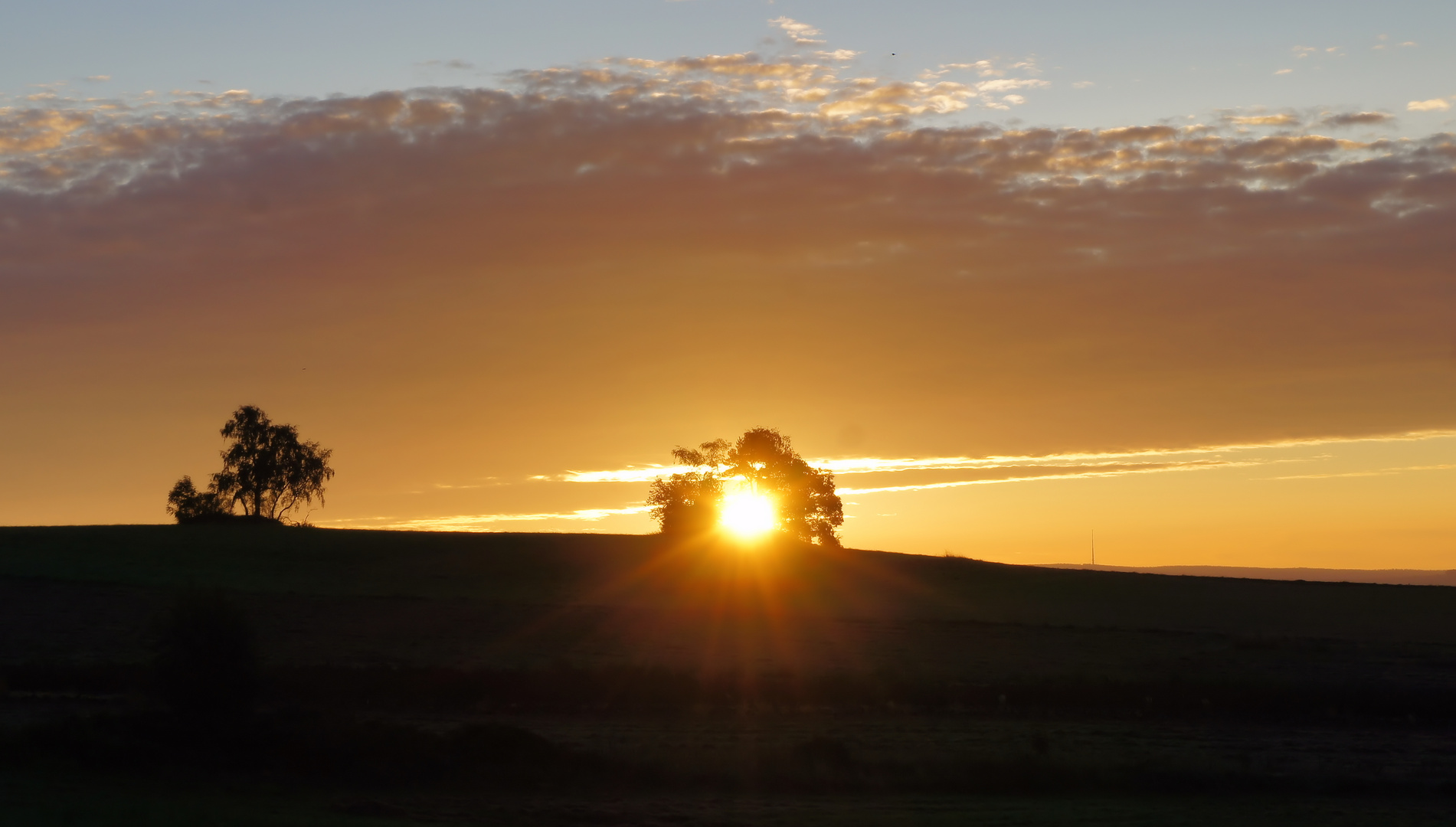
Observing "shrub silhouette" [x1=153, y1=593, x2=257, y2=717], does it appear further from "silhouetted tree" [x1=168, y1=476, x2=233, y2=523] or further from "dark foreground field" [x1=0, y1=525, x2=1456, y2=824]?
"silhouetted tree" [x1=168, y1=476, x2=233, y2=523]

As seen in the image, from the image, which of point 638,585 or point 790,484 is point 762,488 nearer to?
point 790,484

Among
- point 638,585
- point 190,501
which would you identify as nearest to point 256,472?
point 190,501

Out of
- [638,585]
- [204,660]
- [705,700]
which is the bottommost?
[705,700]

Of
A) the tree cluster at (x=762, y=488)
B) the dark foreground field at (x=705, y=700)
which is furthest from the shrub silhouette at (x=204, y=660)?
the tree cluster at (x=762, y=488)

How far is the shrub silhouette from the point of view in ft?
88.6

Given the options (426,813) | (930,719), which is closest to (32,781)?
(426,813)

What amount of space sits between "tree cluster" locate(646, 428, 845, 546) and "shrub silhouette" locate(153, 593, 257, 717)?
6437 cm

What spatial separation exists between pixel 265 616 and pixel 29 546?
73.5 feet

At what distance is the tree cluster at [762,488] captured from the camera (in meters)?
95.0

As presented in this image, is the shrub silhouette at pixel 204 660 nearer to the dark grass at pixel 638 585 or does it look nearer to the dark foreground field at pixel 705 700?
the dark foreground field at pixel 705 700

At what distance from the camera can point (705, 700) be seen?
32.7 metres

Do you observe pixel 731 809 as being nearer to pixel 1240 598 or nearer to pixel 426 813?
pixel 426 813

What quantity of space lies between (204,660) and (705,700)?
1243 cm

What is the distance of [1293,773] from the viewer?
24.5 meters
